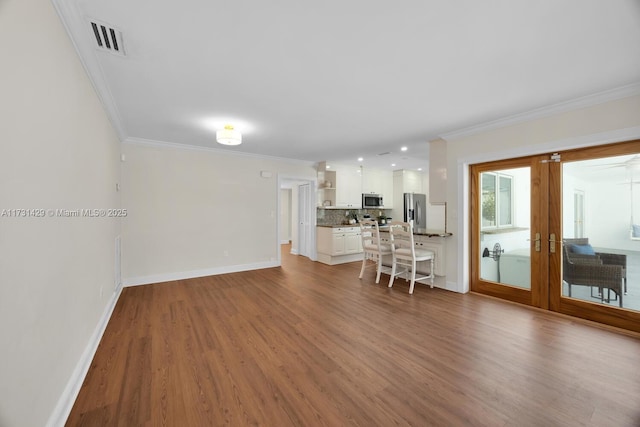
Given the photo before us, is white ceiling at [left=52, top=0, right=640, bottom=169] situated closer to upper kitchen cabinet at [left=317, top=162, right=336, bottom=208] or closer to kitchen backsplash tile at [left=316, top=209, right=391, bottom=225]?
upper kitchen cabinet at [left=317, top=162, right=336, bottom=208]

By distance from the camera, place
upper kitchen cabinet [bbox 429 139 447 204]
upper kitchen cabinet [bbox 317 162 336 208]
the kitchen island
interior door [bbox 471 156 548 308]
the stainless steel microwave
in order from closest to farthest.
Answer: interior door [bbox 471 156 548 308]
upper kitchen cabinet [bbox 429 139 447 204]
the kitchen island
upper kitchen cabinet [bbox 317 162 336 208]
the stainless steel microwave

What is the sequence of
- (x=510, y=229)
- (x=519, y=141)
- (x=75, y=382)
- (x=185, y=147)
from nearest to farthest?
(x=75, y=382), (x=519, y=141), (x=510, y=229), (x=185, y=147)

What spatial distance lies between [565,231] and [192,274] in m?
5.87

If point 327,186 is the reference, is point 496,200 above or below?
below

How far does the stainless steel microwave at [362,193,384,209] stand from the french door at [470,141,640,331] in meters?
3.25

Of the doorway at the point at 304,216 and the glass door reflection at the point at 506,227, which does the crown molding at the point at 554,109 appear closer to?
the glass door reflection at the point at 506,227

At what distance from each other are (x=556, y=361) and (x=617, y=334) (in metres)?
1.16

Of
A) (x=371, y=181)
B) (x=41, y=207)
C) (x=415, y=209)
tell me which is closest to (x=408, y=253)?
(x=371, y=181)

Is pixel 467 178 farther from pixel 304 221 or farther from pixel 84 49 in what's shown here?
pixel 84 49

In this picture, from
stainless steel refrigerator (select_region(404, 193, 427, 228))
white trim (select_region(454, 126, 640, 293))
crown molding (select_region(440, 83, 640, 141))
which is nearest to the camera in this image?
crown molding (select_region(440, 83, 640, 141))

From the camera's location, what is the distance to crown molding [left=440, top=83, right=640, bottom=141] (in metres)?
2.59

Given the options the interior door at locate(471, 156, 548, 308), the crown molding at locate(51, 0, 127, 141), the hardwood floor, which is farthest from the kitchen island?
the crown molding at locate(51, 0, 127, 141)

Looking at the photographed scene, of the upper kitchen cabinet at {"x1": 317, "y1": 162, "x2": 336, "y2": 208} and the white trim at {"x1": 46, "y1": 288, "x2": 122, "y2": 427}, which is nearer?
the white trim at {"x1": 46, "y1": 288, "x2": 122, "y2": 427}

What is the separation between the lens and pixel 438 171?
14.1ft
